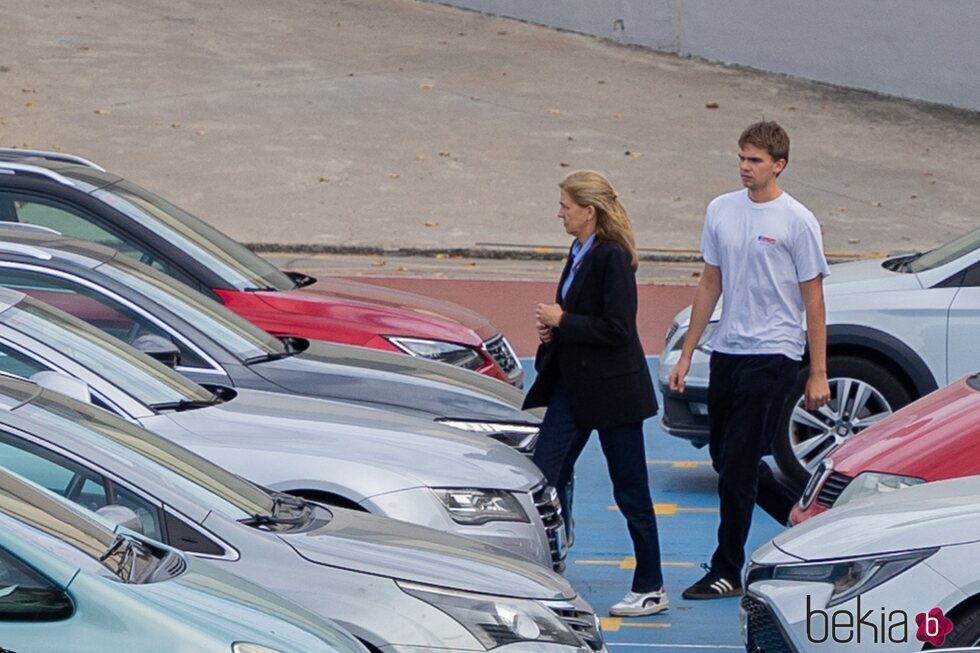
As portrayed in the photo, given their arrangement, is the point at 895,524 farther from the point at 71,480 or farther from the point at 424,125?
the point at 424,125

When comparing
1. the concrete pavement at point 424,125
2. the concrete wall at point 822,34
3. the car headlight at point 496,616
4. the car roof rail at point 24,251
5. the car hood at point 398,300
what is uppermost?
the concrete wall at point 822,34

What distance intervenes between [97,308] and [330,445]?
1.74m

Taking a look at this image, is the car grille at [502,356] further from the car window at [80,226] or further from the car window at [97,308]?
the car window at [97,308]

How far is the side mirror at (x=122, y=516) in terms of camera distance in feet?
13.4

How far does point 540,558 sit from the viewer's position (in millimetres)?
6242

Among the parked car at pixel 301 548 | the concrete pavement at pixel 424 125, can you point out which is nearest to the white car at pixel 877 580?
the parked car at pixel 301 548

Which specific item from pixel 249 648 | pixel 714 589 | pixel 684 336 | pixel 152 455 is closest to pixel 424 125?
pixel 684 336

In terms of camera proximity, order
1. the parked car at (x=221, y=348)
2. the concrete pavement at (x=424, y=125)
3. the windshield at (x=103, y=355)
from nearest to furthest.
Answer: the windshield at (x=103, y=355) → the parked car at (x=221, y=348) → the concrete pavement at (x=424, y=125)

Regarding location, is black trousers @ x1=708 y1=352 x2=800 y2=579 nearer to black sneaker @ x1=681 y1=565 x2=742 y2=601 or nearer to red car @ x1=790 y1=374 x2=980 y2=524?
black sneaker @ x1=681 y1=565 x2=742 y2=601

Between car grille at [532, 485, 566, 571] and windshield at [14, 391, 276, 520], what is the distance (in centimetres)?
152

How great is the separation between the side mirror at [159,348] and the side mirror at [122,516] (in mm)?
2662

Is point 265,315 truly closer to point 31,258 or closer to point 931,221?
point 31,258

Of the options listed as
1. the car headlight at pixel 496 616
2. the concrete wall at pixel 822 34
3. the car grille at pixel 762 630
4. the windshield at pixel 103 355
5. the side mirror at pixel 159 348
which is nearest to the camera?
the car headlight at pixel 496 616

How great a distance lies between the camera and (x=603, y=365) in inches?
277
